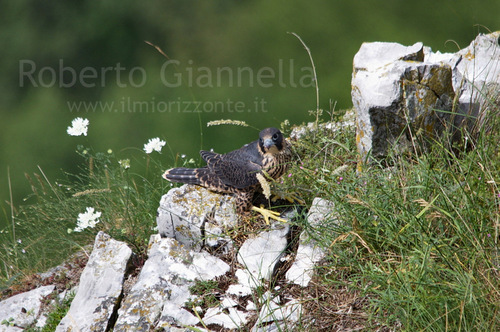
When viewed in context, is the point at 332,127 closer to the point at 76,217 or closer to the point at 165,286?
the point at 165,286

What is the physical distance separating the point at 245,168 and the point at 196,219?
0.48m

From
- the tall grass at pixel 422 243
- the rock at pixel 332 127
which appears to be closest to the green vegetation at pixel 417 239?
the tall grass at pixel 422 243

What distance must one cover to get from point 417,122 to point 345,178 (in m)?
0.71

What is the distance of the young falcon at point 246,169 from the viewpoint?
340 cm

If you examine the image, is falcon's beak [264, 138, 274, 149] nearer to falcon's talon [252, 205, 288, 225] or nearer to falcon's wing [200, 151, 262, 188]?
falcon's wing [200, 151, 262, 188]

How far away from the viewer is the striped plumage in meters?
3.40

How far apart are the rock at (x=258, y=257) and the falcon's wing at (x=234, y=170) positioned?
0.35 meters

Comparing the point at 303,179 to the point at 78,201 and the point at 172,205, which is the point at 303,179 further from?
the point at 78,201

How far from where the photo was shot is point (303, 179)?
374 cm

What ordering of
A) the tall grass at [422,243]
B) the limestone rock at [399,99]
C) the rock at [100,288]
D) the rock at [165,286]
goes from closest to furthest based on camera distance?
the tall grass at [422,243] → the rock at [165,286] → the rock at [100,288] → the limestone rock at [399,99]

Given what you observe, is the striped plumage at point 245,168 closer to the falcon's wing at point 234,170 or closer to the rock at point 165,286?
the falcon's wing at point 234,170

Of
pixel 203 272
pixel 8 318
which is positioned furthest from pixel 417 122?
pixel 8 318

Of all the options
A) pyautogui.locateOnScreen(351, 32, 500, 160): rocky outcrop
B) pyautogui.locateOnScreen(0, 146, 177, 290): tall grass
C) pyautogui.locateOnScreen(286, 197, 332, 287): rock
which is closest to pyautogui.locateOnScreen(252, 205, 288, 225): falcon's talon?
pyautogui.locateOnScreen(286, 197, 332, 287): rock

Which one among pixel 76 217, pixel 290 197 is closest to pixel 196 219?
pixel 290 197
